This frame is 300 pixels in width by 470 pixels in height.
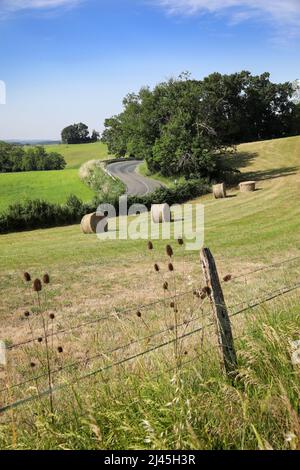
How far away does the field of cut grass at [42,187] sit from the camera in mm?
45938

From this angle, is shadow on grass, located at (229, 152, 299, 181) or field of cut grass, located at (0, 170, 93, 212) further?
field of cut grass, located at (0, 170, 93, 212)

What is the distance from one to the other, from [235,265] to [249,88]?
222 feet

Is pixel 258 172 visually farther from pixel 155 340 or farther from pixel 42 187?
pixel 155 340

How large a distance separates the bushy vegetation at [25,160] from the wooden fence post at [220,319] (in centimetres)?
8648

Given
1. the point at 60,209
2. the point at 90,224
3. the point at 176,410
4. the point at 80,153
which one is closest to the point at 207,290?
the point at 176,410

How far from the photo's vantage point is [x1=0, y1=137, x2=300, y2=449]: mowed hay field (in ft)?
12.8

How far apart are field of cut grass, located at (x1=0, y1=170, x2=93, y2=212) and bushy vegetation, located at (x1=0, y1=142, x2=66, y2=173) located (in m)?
32.2

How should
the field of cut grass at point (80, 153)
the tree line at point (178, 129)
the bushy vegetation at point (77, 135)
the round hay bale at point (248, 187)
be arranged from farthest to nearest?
the bushy vegetation at point (77, 135)
the field of cut grass at point (80, 153)
the tree line at point (178, 129)
the round hay bale at point (248, 187)

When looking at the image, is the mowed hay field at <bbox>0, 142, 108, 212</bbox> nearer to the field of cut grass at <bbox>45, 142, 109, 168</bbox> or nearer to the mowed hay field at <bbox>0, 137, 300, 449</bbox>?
the mowed hay field at <bbox>0, 137, 300, 449</bbox>

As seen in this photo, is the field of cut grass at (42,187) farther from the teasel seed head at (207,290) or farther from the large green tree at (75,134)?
the large green tree at (75,134)

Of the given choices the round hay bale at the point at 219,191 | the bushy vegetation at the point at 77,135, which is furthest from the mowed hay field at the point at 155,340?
the bushy vegetation at the point at 77,135

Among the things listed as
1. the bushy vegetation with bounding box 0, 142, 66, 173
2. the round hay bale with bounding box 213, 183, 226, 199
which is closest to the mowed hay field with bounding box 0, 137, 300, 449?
the round hay bale with bounding box 213, 183, 226, 199

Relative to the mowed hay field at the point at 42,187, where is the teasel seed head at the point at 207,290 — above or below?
above

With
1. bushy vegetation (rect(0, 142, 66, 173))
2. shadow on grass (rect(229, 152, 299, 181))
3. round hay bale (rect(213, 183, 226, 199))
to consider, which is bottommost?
round hay bale (rect(213, 183, 226, 199))
